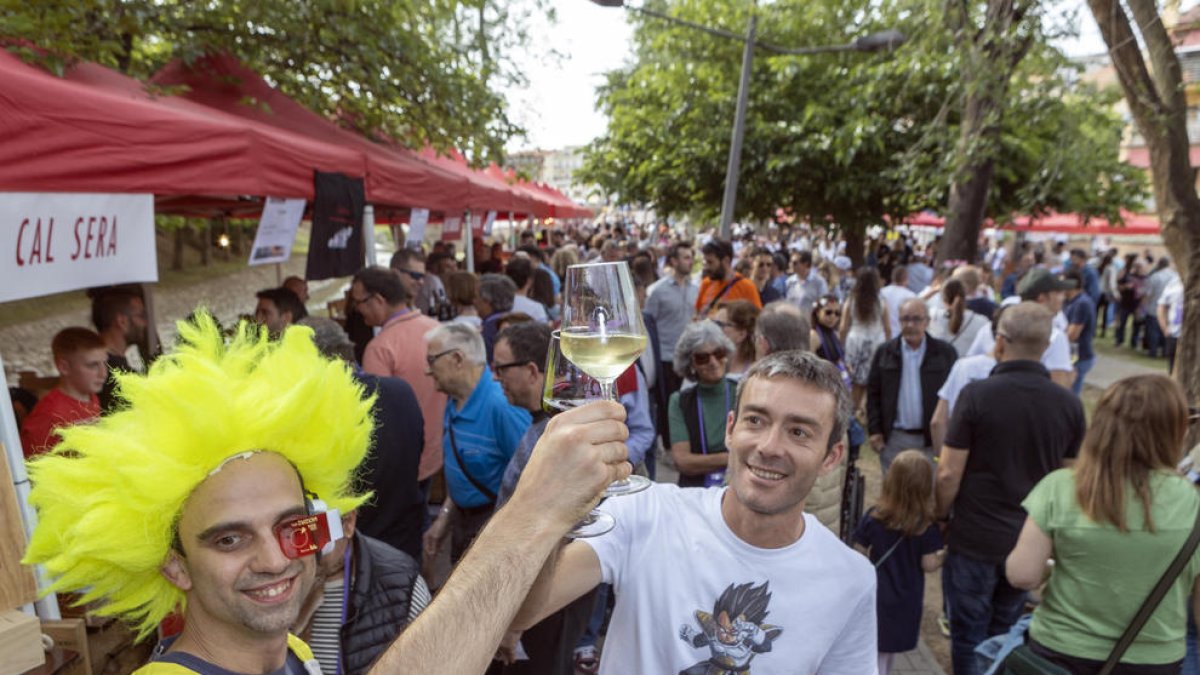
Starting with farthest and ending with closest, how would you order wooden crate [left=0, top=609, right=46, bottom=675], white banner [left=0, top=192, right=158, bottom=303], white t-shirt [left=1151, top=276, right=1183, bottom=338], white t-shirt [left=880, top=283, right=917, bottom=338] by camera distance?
white t-shirt [left=1151, top=276, right=1183, bottom=338]
white t-shirt [left=880, top=283, right=917, bottom=338]
white banner [left=0, top=192, right=158, bottom=303]
wooden crate [left=0, top=609, right=46, bottom=675]

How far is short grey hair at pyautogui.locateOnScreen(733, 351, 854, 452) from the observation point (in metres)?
2.00

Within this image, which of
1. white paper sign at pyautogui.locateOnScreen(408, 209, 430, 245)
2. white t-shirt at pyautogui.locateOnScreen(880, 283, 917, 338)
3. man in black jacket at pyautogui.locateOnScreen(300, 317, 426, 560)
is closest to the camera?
man in black jacket at pyautogui.locateOnScreen(300, 317, 426, 560)

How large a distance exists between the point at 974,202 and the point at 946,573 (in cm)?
875

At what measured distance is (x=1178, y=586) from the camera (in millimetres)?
2535

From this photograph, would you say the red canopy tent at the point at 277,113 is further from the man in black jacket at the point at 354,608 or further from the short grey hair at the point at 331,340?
the man in black jacket at the point at 354,608

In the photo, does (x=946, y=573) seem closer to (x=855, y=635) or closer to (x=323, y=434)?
(x=855, y=635)

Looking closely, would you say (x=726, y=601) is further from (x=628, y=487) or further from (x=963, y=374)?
(x=963, y=374)

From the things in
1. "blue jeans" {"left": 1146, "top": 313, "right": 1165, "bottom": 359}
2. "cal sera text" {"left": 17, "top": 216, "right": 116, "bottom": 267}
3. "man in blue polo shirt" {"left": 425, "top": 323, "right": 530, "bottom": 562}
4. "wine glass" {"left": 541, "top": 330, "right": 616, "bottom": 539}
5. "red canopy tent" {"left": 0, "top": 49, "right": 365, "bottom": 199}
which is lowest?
"blue jeans" {"left": 1146, "top": 313, "right": 1165, "bottom": 359}

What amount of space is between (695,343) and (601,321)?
2639mm

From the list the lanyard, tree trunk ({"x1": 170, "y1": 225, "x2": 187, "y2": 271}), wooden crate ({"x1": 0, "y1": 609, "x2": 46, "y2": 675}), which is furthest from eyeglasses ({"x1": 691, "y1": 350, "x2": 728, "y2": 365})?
tree trunk ({"x1": 170, "y1": 225, "x2": 187, "y2": 271})

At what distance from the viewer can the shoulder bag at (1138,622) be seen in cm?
245

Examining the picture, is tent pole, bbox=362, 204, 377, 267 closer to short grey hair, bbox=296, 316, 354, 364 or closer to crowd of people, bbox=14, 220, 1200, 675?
crowd of people, bbox=14, 220, 1200, 675

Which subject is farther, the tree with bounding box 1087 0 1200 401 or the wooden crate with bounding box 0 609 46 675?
the tree with bounding box 1087 0 1200 401

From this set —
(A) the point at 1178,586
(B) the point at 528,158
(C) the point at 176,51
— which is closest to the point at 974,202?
(B) the point at 528,158
